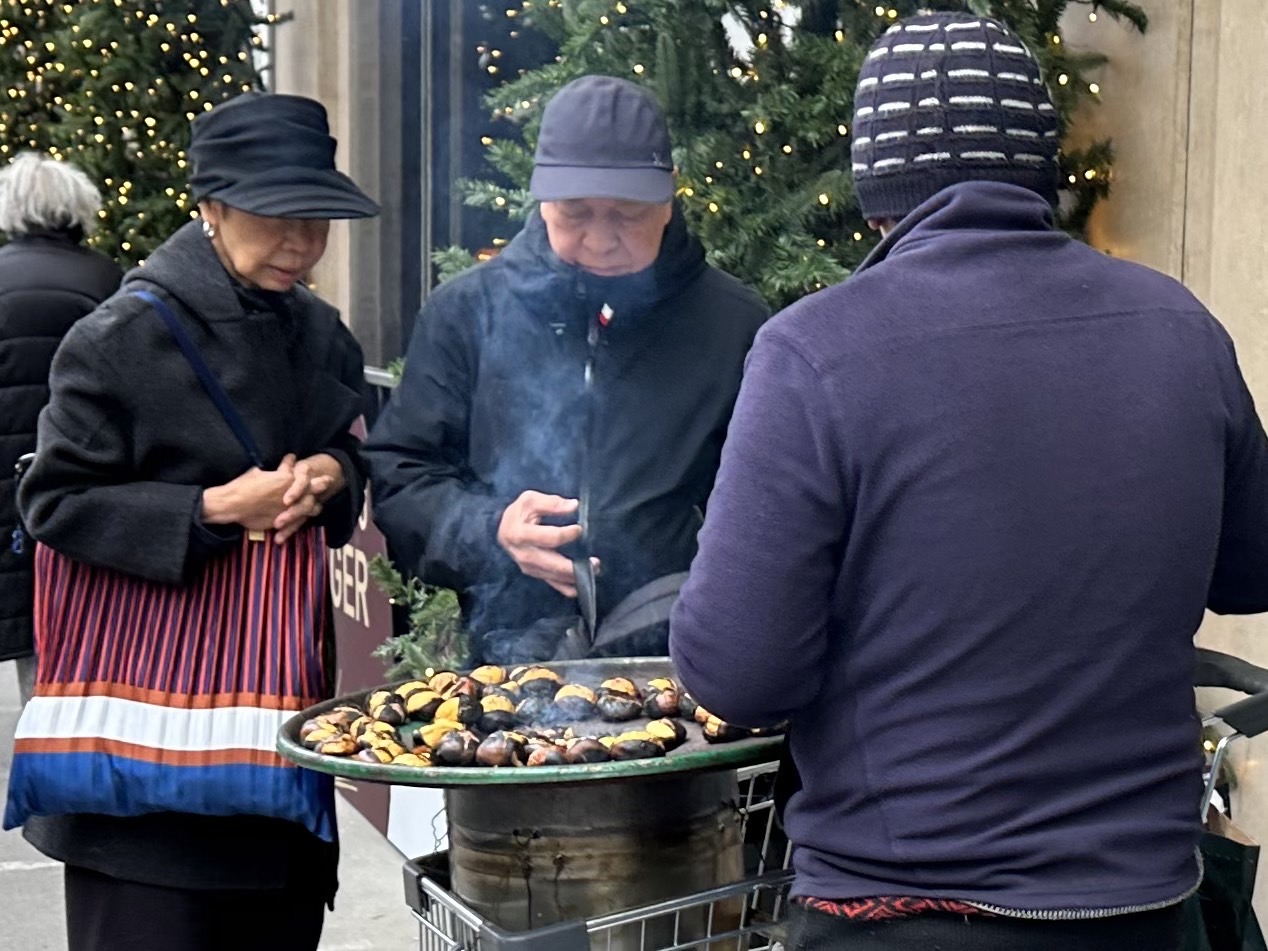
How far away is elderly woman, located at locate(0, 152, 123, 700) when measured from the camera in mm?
5559

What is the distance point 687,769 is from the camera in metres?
2.36

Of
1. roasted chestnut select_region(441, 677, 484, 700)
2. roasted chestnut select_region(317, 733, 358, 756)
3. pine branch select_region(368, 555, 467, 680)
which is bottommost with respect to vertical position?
pine branch select_region(368, 555, 467, 680)

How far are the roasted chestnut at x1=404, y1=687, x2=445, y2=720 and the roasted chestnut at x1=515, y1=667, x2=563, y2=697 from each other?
0.16 meters

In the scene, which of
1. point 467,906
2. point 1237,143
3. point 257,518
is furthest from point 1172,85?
point 467,906

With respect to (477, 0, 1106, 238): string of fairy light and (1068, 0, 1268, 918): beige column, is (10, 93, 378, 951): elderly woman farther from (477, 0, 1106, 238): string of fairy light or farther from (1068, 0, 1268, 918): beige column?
(1068, 0, 1268, 918): beige column

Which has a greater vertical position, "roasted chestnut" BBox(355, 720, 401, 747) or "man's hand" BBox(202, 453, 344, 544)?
"man's hand" BBox(202, 453, 344, 544)

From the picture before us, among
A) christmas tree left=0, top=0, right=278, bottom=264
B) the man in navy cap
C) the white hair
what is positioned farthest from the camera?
christmas tree left=0, top=0, right=278, bottom=264

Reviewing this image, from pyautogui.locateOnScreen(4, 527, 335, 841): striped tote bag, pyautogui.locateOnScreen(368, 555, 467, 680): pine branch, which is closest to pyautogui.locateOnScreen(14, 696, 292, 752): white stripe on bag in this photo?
pyautogui.locateOnScreen(4, 527, 335, 841): striped tote bag

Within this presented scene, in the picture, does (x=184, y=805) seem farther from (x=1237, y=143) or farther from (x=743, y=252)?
(x=1237, y=143)

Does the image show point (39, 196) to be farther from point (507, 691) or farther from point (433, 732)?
point (433, 732)

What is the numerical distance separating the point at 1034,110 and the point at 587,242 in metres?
1.37

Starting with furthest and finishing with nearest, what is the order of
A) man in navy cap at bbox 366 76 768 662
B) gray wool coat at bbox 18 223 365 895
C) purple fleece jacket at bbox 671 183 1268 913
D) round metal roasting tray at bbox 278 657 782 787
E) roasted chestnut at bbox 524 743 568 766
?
man in navy cap at bbox 366 76 768 662 → gray wool coat at bbox 18 223 365 895 → roasted chestnut at bbox 524 743 568 766 → round metal roasting tray at bbox 278 657 782 787 → purple fleece jacket at bbox 671 183 1268 913

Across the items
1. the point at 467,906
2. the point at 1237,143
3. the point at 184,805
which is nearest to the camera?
the point at 467,906

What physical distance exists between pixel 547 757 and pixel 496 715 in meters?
0.33
